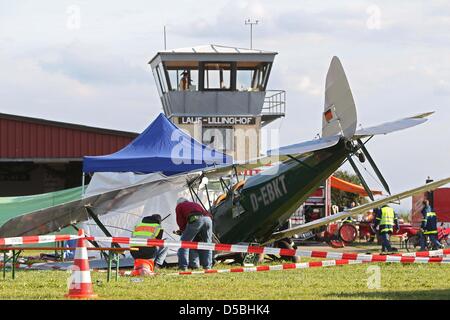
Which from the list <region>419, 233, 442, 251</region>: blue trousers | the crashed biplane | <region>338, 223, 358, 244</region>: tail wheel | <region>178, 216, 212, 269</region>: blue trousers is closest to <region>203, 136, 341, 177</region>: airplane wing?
the crashed biplane

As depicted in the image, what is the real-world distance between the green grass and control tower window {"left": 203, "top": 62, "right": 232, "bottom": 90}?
31.5 metres

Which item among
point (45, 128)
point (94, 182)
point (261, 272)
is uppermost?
point (45, 128)

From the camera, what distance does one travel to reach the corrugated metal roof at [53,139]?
3975cm

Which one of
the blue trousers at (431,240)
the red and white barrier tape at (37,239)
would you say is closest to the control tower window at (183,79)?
the blue trousers at (431,240)

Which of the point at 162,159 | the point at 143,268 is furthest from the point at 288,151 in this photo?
the point at 162,159

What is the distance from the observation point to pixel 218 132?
157 feet

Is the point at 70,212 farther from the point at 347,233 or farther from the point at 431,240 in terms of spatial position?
the point at 347,233

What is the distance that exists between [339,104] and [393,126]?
3.39ft

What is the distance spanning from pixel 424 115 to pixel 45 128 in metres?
24.0

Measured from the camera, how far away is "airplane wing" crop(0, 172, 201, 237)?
17.1 m

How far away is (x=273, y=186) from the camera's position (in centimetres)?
1875

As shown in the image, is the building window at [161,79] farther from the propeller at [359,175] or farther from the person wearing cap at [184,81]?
the propeller at [359,175]
